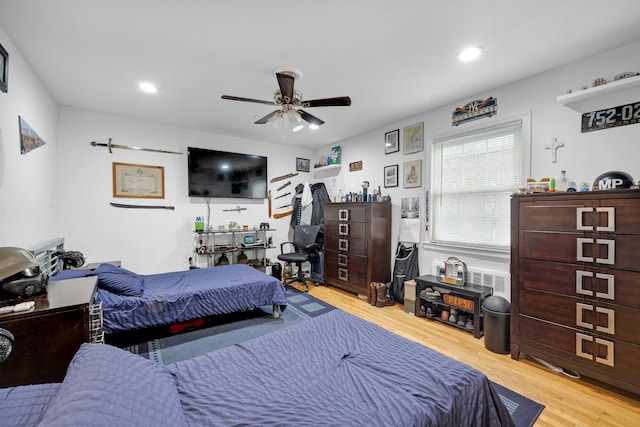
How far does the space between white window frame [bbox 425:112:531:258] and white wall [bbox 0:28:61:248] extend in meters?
4.17

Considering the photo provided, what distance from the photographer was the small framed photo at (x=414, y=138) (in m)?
3.69

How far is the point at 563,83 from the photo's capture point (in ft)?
8.20

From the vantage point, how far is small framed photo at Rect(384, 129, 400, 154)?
4008 millimetres

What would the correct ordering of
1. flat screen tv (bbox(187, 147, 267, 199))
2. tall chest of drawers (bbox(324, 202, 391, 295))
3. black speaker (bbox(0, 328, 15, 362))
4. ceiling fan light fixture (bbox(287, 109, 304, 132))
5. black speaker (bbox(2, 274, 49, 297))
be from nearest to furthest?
black speaker (bbox(0, 328, 15, 362))
black speaker (bbox(2, 274, 49, 297))
ceiling fan light fixture (bbox(287, 109, 304, 132))
tall chest of drawers (bbox(324, 202, 391, 295))
flat screen tv (bbox(187, 147, 267, 199))

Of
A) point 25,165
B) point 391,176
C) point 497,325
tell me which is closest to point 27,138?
point 25,165

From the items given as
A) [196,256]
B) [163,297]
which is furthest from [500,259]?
[196,256]

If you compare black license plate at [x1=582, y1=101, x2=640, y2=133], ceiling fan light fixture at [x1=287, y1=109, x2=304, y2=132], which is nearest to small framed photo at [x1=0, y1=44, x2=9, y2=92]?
ceiling fan light fixture at [x1=287, y1=109, x2=304, y2=132]

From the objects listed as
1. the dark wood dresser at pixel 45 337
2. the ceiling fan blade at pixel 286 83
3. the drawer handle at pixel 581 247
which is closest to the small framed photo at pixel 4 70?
the dark wood dresser at pixel 45 337

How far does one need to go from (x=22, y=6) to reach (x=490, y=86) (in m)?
3.95

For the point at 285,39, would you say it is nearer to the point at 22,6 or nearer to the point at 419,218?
the point at 22,6

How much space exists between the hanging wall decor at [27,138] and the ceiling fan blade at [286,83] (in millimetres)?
2224

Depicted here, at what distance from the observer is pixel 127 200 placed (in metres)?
3.85

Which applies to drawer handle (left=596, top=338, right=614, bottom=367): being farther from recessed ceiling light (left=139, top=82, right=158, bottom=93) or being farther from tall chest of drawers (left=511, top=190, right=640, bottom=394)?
recessed ceiling light (left=139, top=82, right=158, bottom=93)

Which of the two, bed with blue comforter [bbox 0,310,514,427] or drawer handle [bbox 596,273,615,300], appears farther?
drawer handle [bbox 596,273,615,300]
